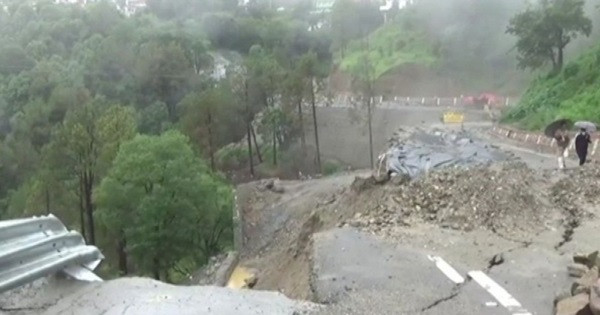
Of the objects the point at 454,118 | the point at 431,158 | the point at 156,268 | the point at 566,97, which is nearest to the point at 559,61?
the point at 454,118

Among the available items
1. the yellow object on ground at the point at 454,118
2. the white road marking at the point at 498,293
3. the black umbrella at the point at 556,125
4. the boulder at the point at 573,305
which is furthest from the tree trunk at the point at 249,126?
the boulder at the point at 573,305

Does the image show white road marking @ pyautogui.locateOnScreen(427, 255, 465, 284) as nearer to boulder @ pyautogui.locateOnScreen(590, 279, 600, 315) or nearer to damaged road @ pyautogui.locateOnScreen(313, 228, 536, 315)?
damaged road @ pyautogui.locateOnScreen(313, 228, 536, 315)

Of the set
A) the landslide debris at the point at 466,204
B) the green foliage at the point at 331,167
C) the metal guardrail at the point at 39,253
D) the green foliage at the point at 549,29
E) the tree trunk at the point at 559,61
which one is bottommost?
the green foliage at the point at 331,167

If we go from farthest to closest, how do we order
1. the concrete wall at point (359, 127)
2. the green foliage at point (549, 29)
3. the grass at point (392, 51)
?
the grass at point (392, 51) < the concrete wall at point (359, 127) < the green foliage at point (549, 29)

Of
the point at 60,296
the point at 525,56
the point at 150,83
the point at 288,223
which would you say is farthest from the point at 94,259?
the point at 150,83

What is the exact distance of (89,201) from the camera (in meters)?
34.8

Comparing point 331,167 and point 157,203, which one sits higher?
point 157,203

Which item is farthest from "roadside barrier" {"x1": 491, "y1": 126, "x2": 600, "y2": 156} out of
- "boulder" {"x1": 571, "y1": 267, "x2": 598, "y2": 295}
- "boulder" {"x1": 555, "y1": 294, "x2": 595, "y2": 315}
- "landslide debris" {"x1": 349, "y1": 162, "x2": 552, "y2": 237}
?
"boulder" {"x1": 555, "y1": 294, "x2": 595, "y2": 315}

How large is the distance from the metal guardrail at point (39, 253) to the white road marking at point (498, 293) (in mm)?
4022

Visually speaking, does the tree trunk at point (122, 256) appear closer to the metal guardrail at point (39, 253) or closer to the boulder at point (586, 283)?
the metal guardrail at point (39, 253)

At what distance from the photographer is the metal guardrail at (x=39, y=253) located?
7500mm

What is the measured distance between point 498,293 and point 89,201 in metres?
28.9

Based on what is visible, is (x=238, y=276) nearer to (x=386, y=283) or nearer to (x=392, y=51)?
(x=386, y=283)

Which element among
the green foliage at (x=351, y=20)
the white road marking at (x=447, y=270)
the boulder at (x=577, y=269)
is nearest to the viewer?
the boulder at (x=577, y=269)
